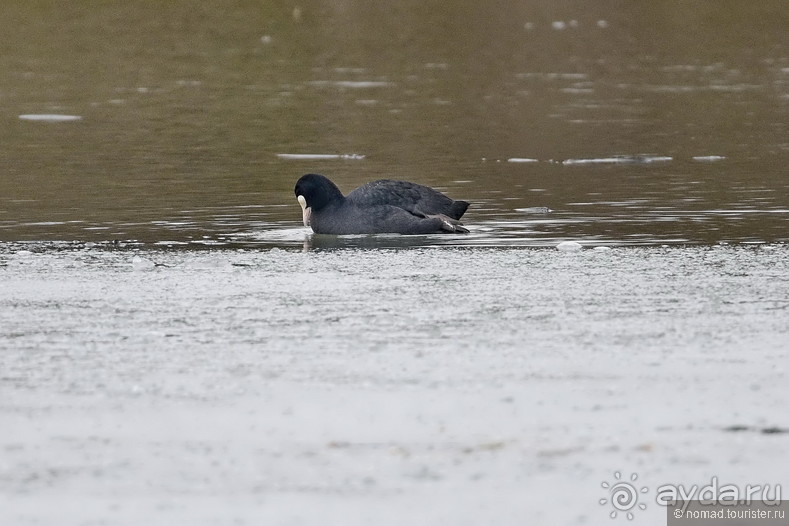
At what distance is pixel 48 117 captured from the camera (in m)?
20.0

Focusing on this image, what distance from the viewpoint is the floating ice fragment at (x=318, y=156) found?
16109 mm

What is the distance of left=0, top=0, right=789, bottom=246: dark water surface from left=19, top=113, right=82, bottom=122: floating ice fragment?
0.21 feet

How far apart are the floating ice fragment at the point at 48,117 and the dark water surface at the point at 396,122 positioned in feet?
0.21

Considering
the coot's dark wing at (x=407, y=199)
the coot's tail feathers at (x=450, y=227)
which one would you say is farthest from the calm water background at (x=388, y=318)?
the coot's dark wing at (x=407, y=199)

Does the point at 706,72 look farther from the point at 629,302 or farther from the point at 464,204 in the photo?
the point at 629,302

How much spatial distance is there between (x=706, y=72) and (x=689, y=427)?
69.5 feet

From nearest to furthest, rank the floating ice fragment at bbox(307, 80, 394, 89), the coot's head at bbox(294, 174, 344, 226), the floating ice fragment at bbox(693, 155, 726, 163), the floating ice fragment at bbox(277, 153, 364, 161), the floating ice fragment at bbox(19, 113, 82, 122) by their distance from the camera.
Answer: the coot's head at bbox(294, 174, 344, 226), the floating ice fragment at bbox(693, 155, 726, 163), the floating ice fragment at bbox(277, 153, 364, 161), the floating ice fragment at bbox(19, 113, 82, 122), the floating ice fragment at bbox(307, 80, 394, 89)

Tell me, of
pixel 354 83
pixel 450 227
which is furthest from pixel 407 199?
pixel 354 83

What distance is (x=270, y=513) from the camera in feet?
15.0

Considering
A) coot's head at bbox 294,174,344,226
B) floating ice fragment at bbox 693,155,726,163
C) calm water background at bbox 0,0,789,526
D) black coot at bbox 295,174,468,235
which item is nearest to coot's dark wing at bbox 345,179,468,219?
black coot at bbox 295,174,468,235

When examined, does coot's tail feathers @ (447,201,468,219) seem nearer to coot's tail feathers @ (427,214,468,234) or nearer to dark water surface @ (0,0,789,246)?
dark water surface @ (0,0,789,246)

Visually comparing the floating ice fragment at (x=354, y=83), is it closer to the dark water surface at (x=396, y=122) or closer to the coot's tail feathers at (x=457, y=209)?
the dark water surface at (x=396, y=122)

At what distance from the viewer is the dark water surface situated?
11820 millimetres

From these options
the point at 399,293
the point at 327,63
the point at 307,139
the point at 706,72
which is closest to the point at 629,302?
the point at 399,293
